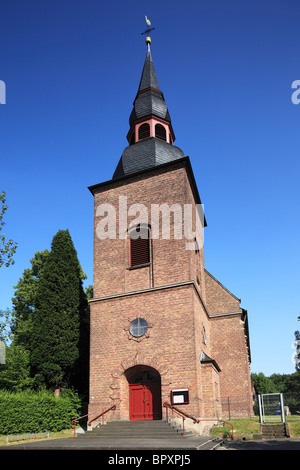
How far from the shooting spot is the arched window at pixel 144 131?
981 inches

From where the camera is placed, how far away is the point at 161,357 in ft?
60.4

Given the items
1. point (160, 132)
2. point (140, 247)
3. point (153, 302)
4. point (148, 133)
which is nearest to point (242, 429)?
point (153, 302)

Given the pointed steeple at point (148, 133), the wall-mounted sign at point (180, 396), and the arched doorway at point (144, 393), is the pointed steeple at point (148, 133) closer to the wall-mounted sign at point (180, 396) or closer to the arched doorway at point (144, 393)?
the arched doorway at point (144, 393)

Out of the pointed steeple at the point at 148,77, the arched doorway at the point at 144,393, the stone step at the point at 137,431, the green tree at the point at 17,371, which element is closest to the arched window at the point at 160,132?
the pointed steeple at the point at 148,77

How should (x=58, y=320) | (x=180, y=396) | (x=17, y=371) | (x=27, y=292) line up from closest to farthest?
(x=180, y=396) → (x=17, y=371) → (x=58, y=320) → (x=27, y=292)

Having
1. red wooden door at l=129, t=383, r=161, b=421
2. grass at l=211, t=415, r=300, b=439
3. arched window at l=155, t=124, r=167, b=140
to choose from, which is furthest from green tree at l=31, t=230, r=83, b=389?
grass at l=211, t=415, r=300, b=439

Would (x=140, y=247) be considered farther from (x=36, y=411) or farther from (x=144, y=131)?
(x=36, y=411)

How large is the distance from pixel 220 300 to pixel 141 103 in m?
14.6

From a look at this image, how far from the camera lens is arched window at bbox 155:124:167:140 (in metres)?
25.2

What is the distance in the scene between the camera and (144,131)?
25078 millimetres

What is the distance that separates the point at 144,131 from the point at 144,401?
15.9 metres

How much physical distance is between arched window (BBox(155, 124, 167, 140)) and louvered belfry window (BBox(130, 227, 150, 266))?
7038mm

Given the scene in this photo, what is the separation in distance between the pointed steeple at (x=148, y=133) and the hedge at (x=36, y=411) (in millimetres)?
13369

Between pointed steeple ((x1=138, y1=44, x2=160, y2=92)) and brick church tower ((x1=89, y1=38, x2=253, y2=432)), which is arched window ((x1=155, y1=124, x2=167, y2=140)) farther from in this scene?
pointed steeple ((x1=138, y1=44, x2=160, y2=92))
